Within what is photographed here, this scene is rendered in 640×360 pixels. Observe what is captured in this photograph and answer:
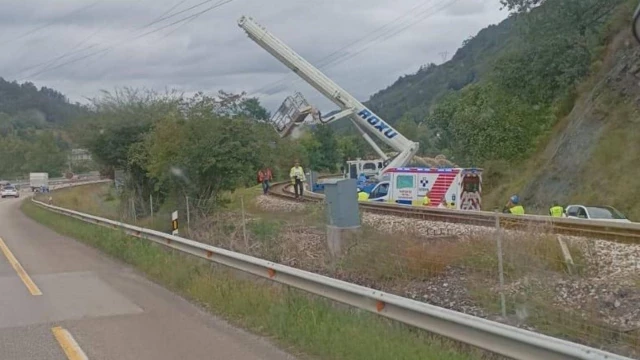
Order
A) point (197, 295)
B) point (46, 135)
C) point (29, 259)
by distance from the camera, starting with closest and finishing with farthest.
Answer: point (197, 295) → point (29, 259) → point (46, 135)

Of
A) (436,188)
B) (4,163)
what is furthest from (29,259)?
(4,163)

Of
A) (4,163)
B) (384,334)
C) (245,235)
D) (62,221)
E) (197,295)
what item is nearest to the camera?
(384,334)

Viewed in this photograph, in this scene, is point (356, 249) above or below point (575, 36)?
below

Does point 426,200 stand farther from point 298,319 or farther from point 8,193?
point 8,193

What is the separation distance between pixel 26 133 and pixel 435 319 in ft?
538

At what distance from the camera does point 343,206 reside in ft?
51.1

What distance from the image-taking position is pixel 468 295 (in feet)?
40.6

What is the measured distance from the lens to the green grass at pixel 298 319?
744cm

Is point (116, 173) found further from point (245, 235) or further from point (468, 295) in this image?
point (468, 295)

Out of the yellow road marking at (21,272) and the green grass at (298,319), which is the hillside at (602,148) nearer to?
the green grass at (298,319)

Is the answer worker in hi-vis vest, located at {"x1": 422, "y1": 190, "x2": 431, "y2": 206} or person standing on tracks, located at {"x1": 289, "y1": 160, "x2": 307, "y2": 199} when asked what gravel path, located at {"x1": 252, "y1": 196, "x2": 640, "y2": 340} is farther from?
worker in hi-vis vest, located at {"x1": 422, "y1": 190, "x2": 431, "y2": 206}

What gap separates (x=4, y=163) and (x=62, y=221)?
122256 mm

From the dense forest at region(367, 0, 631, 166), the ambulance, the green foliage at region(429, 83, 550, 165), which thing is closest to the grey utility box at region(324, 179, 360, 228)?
the ambulance

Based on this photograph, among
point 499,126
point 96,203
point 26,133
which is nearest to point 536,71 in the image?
point 499,126
